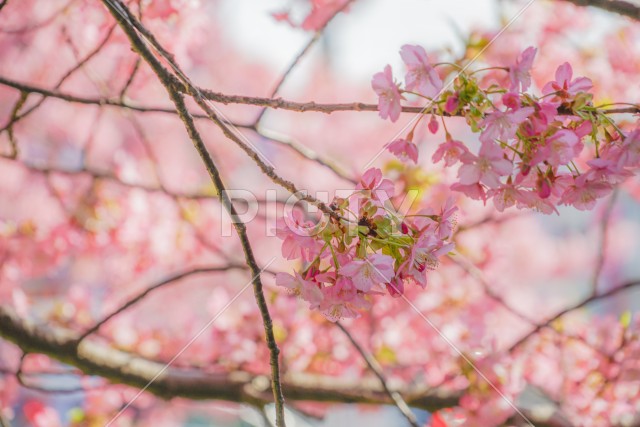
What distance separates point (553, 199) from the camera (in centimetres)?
69

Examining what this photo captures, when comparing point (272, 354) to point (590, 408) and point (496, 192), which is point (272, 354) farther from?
point (590, 408)

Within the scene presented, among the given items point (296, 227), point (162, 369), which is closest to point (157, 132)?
point (162, 369)

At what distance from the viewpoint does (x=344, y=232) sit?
61 cm

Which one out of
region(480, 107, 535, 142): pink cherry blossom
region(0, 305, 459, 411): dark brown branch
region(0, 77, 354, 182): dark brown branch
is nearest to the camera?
region(480, 107, 535, 142): pink cherry blossom

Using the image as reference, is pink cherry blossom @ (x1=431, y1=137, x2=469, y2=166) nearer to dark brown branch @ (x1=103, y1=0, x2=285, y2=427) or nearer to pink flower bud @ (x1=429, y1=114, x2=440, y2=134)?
pink flower bud @ (x1=429, y1=114, x2=440, y2=134)

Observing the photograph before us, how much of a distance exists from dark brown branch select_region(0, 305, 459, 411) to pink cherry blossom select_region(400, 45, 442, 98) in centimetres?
95

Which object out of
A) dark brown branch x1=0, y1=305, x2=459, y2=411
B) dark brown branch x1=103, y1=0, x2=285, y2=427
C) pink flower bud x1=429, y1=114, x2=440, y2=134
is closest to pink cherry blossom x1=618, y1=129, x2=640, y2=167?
pink flower bud x1=429, y1=114, x2=440, y2=134

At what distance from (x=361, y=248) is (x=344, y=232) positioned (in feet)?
0.09

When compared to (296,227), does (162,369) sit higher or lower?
higher

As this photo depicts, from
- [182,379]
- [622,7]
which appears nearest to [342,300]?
[622,7]

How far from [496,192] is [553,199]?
3.0 inches

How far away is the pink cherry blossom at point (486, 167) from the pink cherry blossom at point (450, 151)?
0.01 metres

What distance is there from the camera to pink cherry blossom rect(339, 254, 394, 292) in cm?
59

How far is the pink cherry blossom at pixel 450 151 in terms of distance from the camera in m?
0.66
